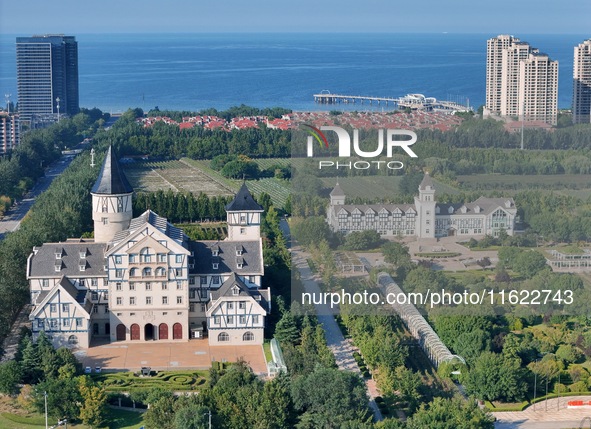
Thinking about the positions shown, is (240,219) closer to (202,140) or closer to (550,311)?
(550,311)

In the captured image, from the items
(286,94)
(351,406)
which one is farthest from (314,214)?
(286,94)

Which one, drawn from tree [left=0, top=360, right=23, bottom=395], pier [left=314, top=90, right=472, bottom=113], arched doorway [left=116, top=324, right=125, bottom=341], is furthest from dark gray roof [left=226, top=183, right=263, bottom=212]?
pier [left=314, top=90, right=472, bottom=113]

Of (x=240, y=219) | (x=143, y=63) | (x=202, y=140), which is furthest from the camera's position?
(x=143, y=63)

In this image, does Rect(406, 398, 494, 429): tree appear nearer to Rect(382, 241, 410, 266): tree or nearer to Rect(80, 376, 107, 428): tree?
Rect(382, 241, 410, 266): tree

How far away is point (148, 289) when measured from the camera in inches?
594

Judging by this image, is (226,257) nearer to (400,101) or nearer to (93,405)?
(93,405)

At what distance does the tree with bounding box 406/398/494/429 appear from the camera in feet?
36.3

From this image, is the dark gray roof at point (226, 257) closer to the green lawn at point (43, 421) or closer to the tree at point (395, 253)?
the tree at point (395, 253)

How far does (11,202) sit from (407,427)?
16.7 metres

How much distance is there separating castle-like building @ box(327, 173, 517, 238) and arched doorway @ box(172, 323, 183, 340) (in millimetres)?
2674

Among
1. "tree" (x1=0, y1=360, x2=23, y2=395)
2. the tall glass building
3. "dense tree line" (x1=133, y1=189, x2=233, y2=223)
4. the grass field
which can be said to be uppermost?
the tall glass building

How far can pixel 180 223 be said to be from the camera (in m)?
23.2

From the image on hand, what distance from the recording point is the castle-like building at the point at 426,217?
14273 mm

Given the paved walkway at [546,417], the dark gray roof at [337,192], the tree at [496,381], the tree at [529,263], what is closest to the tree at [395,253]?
the dark gray roof at [337,192]
